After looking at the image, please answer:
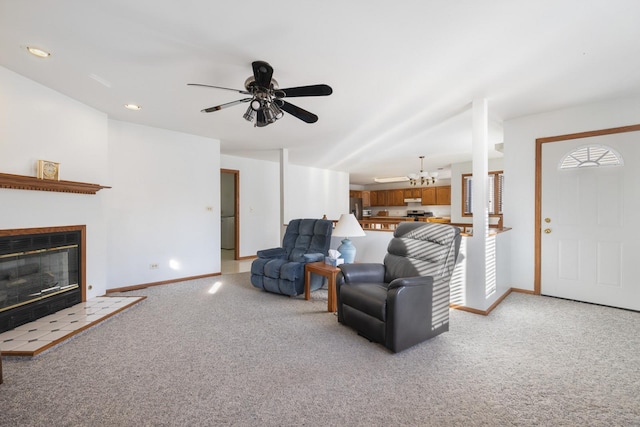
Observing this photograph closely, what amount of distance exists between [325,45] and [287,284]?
8.91 ft

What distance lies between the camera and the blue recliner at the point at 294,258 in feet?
12.2

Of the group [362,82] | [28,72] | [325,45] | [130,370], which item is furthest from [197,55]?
[130,370]

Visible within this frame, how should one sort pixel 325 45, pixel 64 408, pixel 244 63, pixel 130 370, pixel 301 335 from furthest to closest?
pixel 301 335, pixel 244 63, pixel 325 45, pixel 130 370, pixel 64 408

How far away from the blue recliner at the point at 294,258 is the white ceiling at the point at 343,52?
1.61 m

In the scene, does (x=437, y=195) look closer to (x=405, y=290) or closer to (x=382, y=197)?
(x=382, y=197)

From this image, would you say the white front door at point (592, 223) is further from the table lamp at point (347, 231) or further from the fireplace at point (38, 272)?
the fireplace at point (38, 272)

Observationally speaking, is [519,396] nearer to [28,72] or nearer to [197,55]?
[197,55]

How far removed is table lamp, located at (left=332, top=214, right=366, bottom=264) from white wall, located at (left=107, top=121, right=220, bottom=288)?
102 inches

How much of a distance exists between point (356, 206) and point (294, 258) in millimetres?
7475

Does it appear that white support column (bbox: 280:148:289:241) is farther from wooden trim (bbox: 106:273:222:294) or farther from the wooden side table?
the wooden side table

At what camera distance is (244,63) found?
251cm

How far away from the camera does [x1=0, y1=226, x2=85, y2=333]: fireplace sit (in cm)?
269

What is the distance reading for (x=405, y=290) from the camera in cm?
233

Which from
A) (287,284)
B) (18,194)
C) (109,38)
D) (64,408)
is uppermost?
(109,38)
